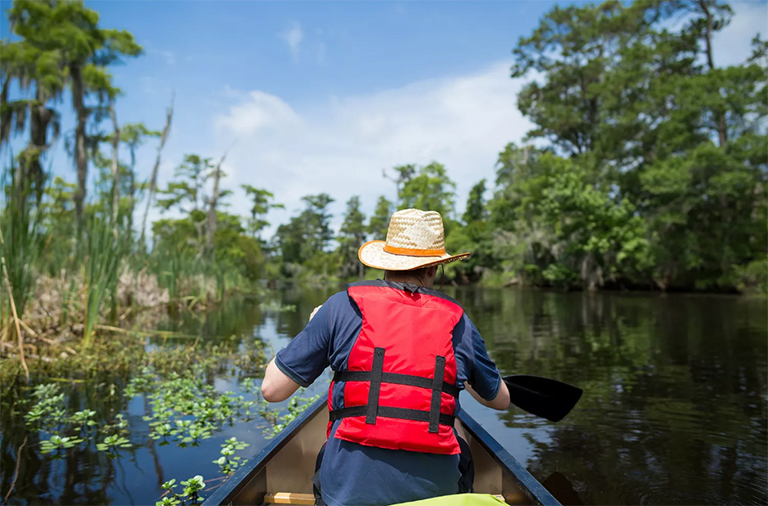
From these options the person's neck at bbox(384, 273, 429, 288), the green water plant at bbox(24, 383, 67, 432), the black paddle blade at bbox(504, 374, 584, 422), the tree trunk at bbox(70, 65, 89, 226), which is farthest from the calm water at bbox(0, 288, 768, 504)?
the tree trunk at bbox(70, 65, 89, 226)

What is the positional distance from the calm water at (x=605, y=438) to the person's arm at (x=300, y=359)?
2.11 metres

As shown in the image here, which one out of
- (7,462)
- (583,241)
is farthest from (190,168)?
(7,462)

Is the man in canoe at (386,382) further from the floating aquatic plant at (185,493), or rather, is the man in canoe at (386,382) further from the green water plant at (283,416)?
the green water plant at (283,416)

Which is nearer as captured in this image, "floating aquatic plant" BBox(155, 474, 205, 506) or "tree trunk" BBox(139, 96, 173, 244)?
"floating aquatic plant" BBox(155, 474, 205, 506)

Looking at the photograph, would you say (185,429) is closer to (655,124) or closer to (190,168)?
(655,124)

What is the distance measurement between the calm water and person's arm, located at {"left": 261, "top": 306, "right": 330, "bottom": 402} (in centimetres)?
211

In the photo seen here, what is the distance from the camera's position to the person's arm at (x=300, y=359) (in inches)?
78.1

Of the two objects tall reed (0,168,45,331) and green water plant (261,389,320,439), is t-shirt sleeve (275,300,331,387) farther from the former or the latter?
tall reed (0,168,45,331)

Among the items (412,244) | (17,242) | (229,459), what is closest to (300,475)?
(229,459)

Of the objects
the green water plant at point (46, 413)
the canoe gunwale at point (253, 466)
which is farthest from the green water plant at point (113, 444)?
the canoe gunwale at point (253, 466)

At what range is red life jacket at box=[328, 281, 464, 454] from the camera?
1.90m

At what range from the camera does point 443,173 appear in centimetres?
4575

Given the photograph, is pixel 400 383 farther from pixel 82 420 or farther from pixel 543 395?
pixel 82 420

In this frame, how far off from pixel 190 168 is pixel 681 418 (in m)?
42.8
